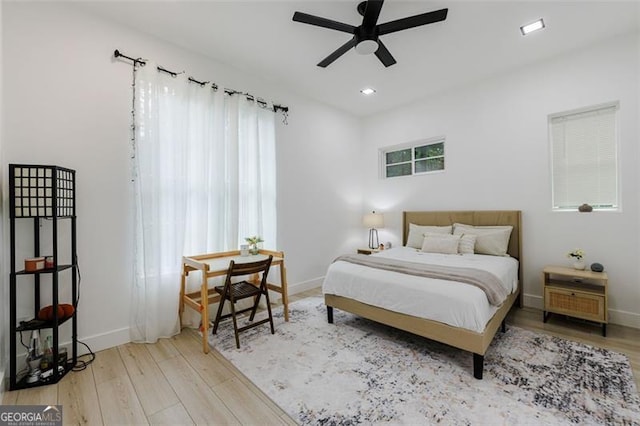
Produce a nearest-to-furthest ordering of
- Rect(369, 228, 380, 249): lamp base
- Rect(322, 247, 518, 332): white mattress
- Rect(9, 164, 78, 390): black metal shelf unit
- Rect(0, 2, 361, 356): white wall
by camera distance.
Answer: Rect(9, 164, 78, 390): black metal shelf unit
Rect(322, 247, 518, 332): white mattress
Rect(0, 2, 361, 356): white wall
Rect(369, 228, 380, 249): lamp base

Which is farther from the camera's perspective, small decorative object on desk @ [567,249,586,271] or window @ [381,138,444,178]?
window @ [381,138,444,178]

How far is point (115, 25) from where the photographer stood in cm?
252

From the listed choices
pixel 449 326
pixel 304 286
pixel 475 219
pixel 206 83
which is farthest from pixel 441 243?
pixel 206 83

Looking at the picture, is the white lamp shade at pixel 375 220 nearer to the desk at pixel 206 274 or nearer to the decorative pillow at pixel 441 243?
the decorative pillow at pixel 441 243

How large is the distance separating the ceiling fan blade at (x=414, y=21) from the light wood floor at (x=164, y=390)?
2.87 m

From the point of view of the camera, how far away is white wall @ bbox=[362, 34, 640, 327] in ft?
9.18

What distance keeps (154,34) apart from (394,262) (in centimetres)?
335

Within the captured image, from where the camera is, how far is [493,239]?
11.1 ft

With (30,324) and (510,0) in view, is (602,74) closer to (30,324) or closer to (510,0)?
(510,0)

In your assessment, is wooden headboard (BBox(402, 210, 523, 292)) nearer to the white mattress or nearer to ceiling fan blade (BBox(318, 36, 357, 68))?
the white mattress

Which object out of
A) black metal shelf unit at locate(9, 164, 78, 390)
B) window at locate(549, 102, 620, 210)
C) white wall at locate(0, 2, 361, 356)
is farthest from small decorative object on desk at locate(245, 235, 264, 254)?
window at locate(549, 102, 620, 210)

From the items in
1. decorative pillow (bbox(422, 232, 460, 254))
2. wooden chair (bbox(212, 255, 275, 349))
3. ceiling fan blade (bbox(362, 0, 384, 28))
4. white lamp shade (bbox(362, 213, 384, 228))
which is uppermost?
ceiling fan blade (bbox(362, 0, 384, 28))

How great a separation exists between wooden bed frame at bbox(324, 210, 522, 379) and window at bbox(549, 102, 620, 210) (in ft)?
1.87

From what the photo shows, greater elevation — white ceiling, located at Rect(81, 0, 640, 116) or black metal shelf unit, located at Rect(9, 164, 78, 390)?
white ceiling, located at Rect(81, 0, 640, 116)
